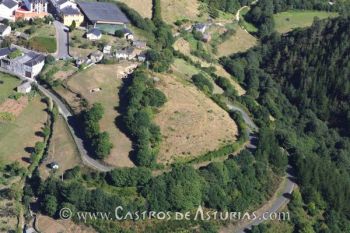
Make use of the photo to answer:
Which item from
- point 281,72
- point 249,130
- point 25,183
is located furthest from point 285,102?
point 25,183

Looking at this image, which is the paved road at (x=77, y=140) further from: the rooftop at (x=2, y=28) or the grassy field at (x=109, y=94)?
the rooftop at (x=2, y=28)

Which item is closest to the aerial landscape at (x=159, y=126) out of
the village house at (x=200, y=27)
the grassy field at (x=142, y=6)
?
the grassy field at (x=142, y=6)

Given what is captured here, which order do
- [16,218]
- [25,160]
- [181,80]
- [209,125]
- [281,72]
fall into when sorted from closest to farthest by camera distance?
[16,218] < [25,160] < [209,125] < [181,80] < [281,72]

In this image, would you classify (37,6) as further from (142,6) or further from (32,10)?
(142,6)

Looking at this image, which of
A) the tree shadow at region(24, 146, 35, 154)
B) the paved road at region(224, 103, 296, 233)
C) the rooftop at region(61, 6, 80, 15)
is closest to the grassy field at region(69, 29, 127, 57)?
the rooftop at region(61, 6, 80, 15)

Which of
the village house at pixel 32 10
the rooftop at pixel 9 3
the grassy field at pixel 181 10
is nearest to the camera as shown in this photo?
the village house at pixel 32 10

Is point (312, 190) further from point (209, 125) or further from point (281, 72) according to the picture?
point (281, 72)
